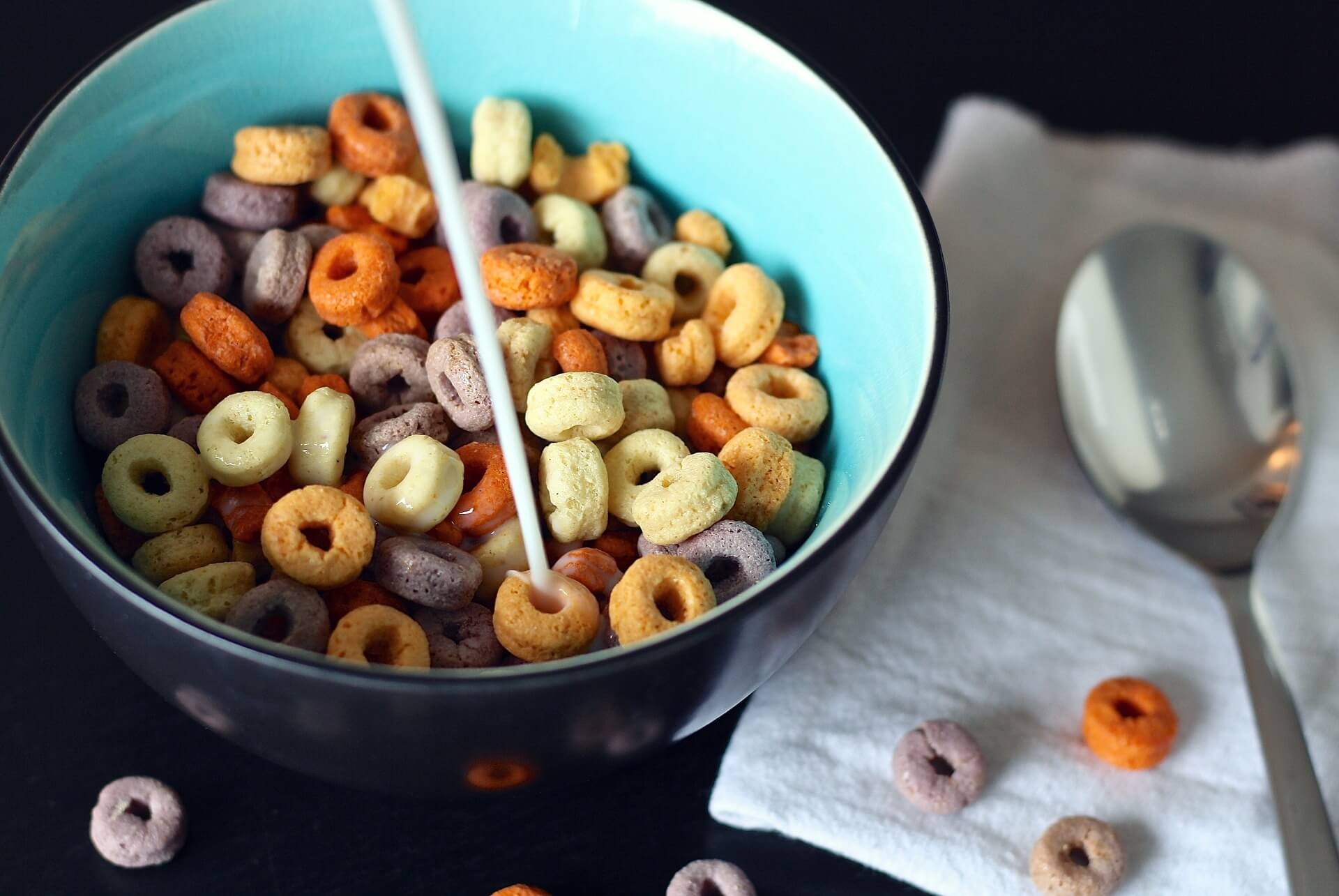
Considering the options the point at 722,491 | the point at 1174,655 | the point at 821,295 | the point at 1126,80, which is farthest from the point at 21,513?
the point at 1126,80

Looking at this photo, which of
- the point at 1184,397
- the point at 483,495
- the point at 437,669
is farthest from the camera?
the point at 1184,397

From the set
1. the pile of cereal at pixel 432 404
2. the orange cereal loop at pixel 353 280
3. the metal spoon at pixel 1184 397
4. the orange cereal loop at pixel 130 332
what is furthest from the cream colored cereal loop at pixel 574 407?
the metal spoon at pixel 1184 397

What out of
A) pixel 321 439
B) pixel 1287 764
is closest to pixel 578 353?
pixel 321 439

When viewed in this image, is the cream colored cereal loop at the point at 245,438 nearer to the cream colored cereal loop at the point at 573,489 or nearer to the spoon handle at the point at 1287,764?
the cream colored cereal loop at the point at 573,489

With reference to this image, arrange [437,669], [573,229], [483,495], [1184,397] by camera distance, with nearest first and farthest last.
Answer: [437,669] → [483,495] → [573,229] → [1184,397]

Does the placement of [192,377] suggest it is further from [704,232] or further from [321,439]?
[704,232]

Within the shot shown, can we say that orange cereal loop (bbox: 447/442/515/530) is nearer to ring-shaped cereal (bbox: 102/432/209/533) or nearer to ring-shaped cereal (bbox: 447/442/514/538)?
ring-shaped cereal (bbox: 447/442/514/538)

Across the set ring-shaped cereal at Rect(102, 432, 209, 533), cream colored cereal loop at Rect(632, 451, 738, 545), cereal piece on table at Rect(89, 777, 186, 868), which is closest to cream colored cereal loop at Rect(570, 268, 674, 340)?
cream colored cereal loop at Rect(632, 451, 738, 545)
